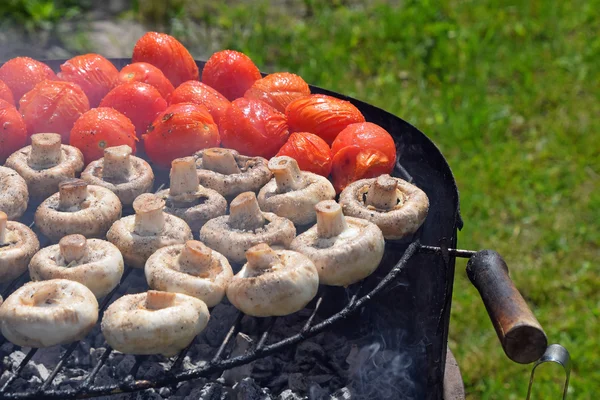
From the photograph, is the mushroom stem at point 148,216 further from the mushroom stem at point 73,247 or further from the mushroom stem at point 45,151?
the mushroom stem at point 45,151

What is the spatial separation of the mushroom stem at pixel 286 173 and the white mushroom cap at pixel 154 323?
605 mm

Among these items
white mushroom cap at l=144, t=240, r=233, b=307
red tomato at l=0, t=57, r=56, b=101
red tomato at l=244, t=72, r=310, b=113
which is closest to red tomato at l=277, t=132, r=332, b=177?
red tomato at l=244, t=72, r=310, b=113

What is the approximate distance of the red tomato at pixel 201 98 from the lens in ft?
9.86

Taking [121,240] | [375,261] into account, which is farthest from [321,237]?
[121,240]

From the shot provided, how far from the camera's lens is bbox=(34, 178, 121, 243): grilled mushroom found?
233 centimetres

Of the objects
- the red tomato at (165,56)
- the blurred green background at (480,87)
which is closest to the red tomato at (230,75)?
the red tomato at (165,56)

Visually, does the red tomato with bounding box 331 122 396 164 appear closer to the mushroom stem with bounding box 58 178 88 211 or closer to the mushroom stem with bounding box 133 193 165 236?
the mushroom stem with bounding box 133 193 165 236

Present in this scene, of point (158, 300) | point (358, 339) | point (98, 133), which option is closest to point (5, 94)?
point (98, 133)

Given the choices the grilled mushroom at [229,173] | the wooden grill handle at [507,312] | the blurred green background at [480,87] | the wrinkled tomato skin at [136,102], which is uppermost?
the wrinkled tomato skin at [136,102]

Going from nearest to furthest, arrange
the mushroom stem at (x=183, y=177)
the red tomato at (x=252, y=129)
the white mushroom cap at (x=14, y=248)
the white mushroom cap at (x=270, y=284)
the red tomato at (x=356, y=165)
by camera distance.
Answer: the white mushroom cap at (x=270, y=284)
the white mushroom cap at (x=14, y=248)
the mushroom stem at (x=183, y=177)
the red tomato at (x=356, y=165)
the red tomato at (x=252, y=129)

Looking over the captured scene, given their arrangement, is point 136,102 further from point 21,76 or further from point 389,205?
point 389,205

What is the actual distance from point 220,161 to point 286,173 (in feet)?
0.97

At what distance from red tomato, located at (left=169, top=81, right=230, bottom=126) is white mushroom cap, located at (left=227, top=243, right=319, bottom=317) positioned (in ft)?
3.33

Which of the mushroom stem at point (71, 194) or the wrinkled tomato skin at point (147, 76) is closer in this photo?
the mushroom stem at point (71, 194)
